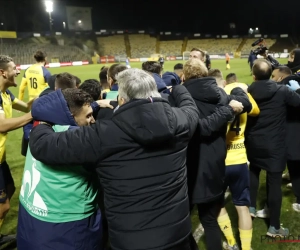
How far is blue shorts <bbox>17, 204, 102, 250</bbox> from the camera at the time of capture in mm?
2016

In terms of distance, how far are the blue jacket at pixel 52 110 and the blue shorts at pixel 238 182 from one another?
1949 millimetres

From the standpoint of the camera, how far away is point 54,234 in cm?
202

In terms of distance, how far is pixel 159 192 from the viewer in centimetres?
190

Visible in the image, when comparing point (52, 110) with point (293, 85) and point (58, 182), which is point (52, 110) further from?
point (293, 85)

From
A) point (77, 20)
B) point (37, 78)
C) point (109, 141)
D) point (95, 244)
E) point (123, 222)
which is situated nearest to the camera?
point (109, 141)

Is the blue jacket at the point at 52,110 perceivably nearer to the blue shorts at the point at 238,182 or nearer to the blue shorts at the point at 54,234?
the blue shorts at the point at 54,234

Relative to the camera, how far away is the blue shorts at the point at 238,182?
10.6 ft

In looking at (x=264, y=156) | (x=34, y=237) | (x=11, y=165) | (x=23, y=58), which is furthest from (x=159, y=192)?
(x=23, y=58)

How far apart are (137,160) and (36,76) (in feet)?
21.4

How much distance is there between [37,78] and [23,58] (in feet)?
110

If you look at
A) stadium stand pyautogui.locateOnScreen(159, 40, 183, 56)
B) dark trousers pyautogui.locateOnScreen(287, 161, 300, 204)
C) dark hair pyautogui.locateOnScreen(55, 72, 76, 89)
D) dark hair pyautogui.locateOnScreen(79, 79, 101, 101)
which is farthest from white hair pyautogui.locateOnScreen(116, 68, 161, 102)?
stadium stand pyautogui.locateOnScreen(159, 40, 183, 56)

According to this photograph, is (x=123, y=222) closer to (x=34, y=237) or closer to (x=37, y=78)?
(x=34, y=237)

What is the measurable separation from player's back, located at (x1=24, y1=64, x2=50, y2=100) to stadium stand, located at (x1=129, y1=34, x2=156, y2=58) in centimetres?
4608

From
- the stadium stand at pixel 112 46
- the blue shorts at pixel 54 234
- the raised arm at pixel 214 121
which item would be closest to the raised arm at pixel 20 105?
the blue shorts at pixel 54 234
